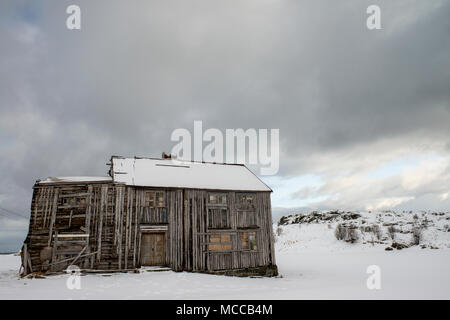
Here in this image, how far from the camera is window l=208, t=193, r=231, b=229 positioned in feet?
66.7

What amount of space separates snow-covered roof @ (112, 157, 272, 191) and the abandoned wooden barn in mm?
76

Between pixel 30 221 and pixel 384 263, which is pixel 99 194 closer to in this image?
pixel 30 221

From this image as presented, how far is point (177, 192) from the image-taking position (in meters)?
20.1

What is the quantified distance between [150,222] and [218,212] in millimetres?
5037

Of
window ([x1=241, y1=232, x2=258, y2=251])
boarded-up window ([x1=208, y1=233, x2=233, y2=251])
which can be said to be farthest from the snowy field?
window ([x1=241, y1=232, x2=258, y2=251])

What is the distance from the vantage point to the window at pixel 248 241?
68.0 feet

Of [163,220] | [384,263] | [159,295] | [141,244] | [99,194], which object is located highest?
[99,194]

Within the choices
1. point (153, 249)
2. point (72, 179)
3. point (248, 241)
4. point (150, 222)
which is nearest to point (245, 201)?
point (248, 241)

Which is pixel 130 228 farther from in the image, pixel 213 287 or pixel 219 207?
pixel 213 287

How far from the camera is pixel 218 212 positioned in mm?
20641

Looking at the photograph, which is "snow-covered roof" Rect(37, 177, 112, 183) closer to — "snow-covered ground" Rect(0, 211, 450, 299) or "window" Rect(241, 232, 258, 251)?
"snow-covered ground" Rect(0, 211, 450, 299)
